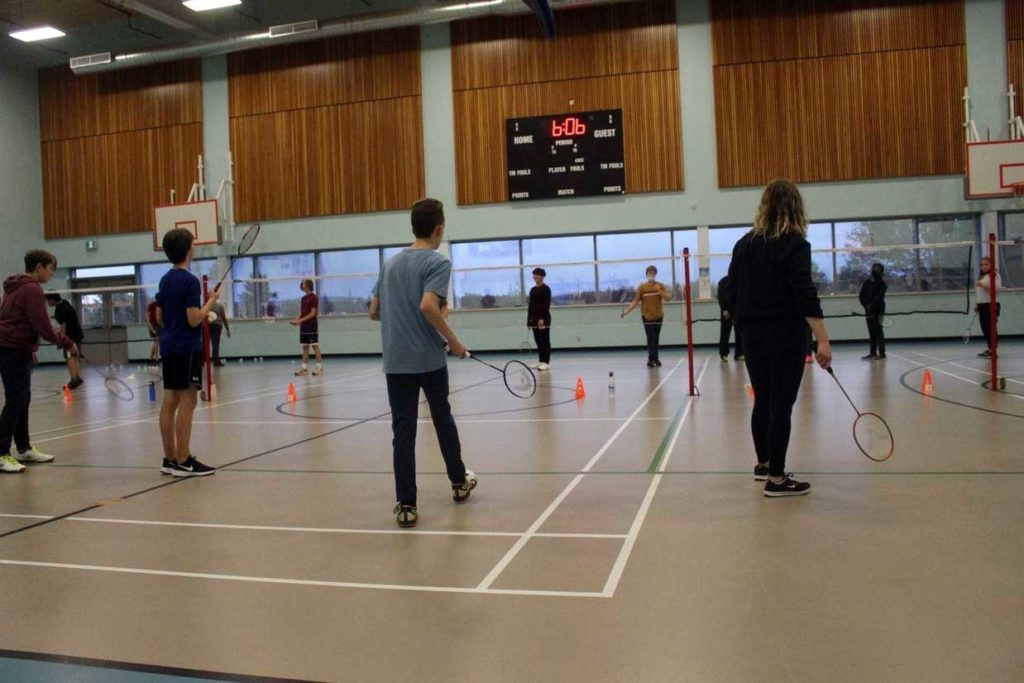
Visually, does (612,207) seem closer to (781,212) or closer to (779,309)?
(781,212)

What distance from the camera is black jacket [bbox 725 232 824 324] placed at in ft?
16.6

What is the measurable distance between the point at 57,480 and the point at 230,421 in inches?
142

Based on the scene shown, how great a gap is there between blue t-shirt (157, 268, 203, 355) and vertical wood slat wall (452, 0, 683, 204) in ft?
58.3

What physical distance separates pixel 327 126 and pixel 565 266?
8.83 m

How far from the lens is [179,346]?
6492mm

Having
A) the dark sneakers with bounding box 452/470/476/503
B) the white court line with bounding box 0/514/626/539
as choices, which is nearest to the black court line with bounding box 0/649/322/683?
the white court line with bounding box 0/514/626/539

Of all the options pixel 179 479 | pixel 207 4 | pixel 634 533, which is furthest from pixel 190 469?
pixel 207 4

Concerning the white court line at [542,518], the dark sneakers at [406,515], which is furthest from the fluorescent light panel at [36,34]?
the dark sneakers at [406,515]

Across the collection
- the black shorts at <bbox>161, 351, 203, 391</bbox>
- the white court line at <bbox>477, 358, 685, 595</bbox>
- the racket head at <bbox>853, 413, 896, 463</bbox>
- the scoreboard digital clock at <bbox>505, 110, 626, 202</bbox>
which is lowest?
the white court line at <bbox>477, 358, 685, 595</bbox>

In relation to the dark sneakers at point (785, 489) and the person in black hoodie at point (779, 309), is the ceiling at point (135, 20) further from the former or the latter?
the dark sneakers at point (785, 489)

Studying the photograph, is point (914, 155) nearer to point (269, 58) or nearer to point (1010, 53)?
point (1010, 53)

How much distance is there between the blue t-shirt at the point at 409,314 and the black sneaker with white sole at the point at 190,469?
104 inches

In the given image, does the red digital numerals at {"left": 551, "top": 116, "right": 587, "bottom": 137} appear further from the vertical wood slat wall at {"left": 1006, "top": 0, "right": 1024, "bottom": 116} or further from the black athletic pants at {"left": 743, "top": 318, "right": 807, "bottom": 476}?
the black athletic pants at {"left": 743, "top": 318, "right": 807, "bottom": 476}

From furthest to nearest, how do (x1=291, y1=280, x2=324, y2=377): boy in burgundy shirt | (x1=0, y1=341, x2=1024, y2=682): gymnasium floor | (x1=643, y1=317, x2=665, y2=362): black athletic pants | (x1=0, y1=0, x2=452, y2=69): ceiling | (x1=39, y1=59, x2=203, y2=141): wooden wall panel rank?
(x1=39, y1=59, x2=203, y2=141): wooden wall panel < (x1=0, y1=0, x2=452, y2=69): ceiling < (x1=291, y1=280, x2=324, y2=377): boy in burgundy shirt < (x1=643, y1=317, x2=665, y2=362): black athletic pants < (x1=0, y1=341, x2=1024, y2=682): gymnasium floor
